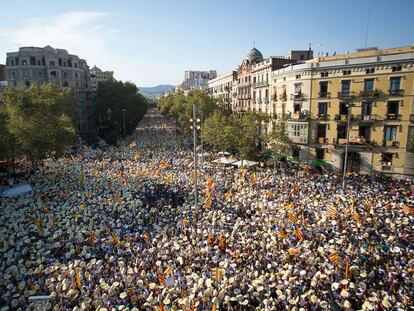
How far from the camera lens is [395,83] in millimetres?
30594

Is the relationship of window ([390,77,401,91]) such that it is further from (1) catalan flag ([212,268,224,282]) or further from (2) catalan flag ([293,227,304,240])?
(1) catalan flag ([212,268,224,282])

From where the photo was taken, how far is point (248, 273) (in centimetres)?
1473

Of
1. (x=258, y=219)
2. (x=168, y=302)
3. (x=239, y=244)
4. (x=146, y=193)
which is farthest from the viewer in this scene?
(x=146, y=193)

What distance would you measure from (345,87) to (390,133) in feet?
22.4

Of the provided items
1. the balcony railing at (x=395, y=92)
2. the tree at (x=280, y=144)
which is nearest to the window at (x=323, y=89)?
the tree at (x=280, y=144)

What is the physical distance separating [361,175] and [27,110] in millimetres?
36369

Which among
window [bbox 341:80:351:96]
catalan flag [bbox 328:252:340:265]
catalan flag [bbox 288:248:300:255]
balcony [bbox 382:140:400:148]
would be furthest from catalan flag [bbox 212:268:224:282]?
window [bbox 341:80:351:96]

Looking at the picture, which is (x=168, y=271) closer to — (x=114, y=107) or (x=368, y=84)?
(x=368, y=84)

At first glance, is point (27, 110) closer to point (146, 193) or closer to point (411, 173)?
point (146, 193)

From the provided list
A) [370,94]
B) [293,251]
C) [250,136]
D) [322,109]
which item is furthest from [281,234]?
[322,109]

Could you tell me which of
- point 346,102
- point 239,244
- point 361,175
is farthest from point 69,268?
point 346,102

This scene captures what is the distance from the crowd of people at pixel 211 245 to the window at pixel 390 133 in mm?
5801

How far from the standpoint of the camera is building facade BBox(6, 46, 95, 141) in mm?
56156

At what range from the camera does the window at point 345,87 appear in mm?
33041
